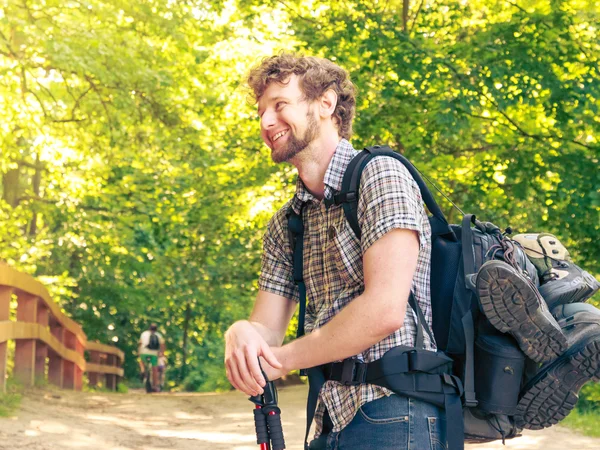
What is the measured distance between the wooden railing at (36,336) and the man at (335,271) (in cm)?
691

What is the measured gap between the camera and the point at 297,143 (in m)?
2.32

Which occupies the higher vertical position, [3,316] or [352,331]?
[3,316]

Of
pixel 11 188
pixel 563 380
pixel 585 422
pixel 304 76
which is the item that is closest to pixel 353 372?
pixel 563 380

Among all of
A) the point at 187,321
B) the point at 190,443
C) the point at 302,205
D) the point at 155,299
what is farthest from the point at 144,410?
the point at 187,321

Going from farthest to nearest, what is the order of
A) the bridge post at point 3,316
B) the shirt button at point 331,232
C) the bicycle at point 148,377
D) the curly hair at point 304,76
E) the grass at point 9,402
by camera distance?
the bicycle at point 148,377
the bridge post at point 3,316
the grass at point 9,402
the curly hair at point 304,76
the shirt button at point 331,232

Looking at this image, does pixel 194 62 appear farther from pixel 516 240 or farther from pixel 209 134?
pixel 516 240

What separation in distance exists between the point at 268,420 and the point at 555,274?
2.65ft

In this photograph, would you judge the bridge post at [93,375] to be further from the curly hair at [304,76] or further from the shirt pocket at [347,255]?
the shirt pocket at [347,255]

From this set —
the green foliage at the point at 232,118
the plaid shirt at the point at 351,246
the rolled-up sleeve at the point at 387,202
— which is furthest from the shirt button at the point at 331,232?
the green foliage at the point at 232,118

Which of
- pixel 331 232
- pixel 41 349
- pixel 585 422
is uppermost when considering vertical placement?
pixel 41 349

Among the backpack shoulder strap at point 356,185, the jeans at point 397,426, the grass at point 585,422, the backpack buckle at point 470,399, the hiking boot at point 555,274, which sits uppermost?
the backpack shoulder strap at point 356,185

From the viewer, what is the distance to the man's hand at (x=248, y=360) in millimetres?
2108

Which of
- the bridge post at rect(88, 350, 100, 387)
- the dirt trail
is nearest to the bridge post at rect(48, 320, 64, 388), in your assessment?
the dirt trail

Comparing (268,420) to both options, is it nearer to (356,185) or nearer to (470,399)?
(470,399)
